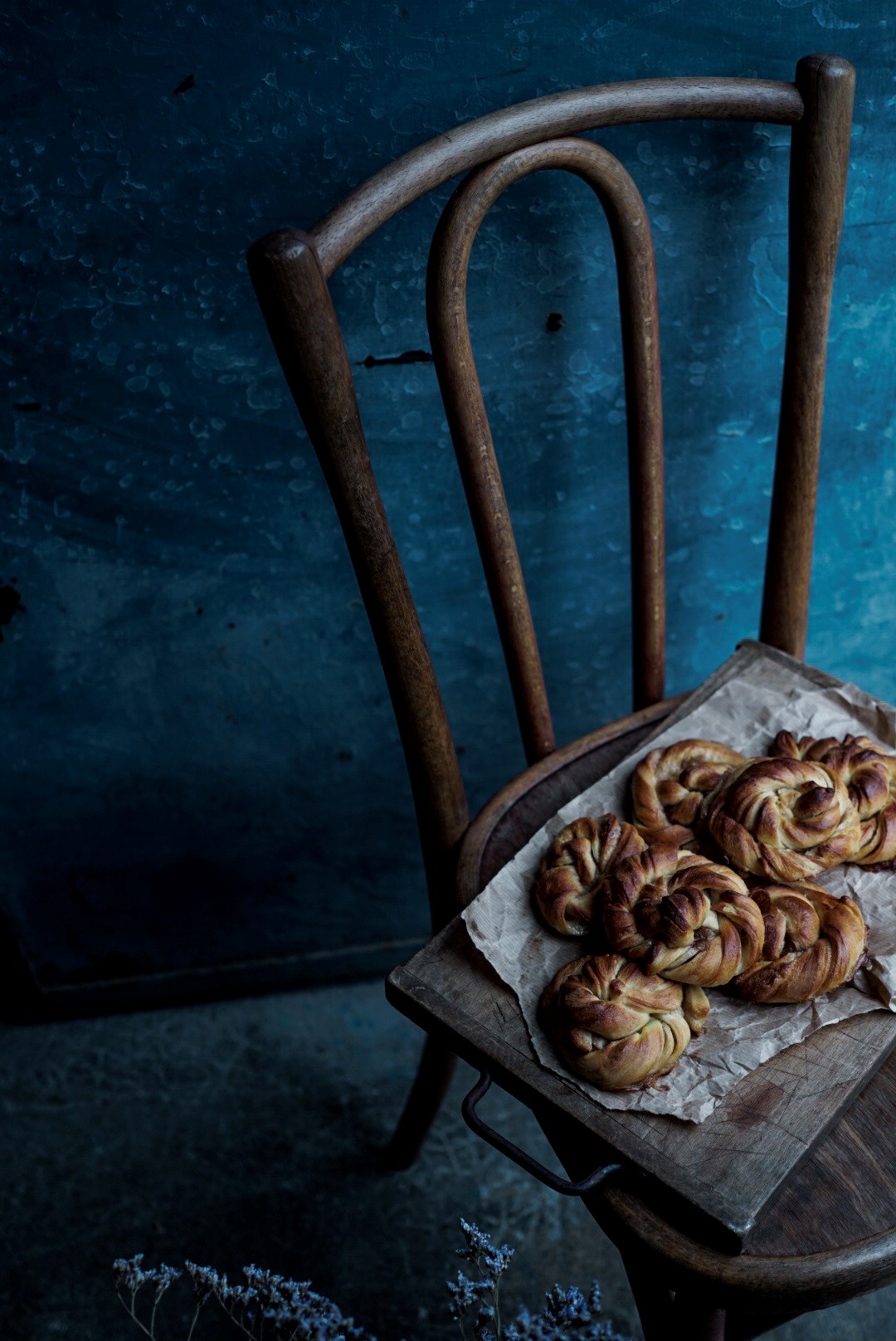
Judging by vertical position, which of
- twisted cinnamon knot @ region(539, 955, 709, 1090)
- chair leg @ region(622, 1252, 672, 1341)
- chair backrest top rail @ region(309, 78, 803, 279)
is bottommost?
chair leg @ region(622, 1252, 672, 1341)

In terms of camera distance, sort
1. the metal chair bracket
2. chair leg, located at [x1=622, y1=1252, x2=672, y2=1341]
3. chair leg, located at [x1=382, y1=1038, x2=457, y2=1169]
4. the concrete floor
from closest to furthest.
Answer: the metal chair bracket < chair leg, located at [x1=622, y1=1252, x2=672, y2=1341] < chair leg, located at [x1=382, y1=1038, x2=457, y2=1169] < the concrete floor

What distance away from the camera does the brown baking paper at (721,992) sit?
0.80 m

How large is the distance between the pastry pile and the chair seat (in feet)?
0.25

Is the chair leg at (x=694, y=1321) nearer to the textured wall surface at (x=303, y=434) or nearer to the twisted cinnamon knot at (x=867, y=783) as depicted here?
the twisted cinnamon knot at (x=867, y=783)

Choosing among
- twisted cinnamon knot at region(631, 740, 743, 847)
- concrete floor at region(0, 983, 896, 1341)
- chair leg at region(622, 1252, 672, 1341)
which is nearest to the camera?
chair leg at region(622, 1252, 672, 1341)

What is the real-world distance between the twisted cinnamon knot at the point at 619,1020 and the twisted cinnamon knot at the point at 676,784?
139mm

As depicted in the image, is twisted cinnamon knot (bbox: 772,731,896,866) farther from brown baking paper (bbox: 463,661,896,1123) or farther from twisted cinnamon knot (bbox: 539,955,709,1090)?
twisted cinnamon knot (bbox: 539,955,709,1090)

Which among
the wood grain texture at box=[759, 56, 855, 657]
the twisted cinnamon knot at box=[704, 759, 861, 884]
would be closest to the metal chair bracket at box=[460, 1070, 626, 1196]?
the twisted cinnamon knot at box=[704, 759, 861, 884]

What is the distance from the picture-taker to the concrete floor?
1.38m

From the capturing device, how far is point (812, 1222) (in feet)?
2.47

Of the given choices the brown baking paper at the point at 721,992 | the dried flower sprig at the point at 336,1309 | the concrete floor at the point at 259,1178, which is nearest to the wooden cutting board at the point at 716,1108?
the brown baking paper at the point at 721,992

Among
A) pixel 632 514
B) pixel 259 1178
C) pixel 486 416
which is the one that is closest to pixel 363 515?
pixel 486 416

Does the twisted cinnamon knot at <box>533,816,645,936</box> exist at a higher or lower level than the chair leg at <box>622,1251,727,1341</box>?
higher

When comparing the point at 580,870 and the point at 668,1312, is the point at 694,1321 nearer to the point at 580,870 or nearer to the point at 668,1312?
the point at 668,1312
